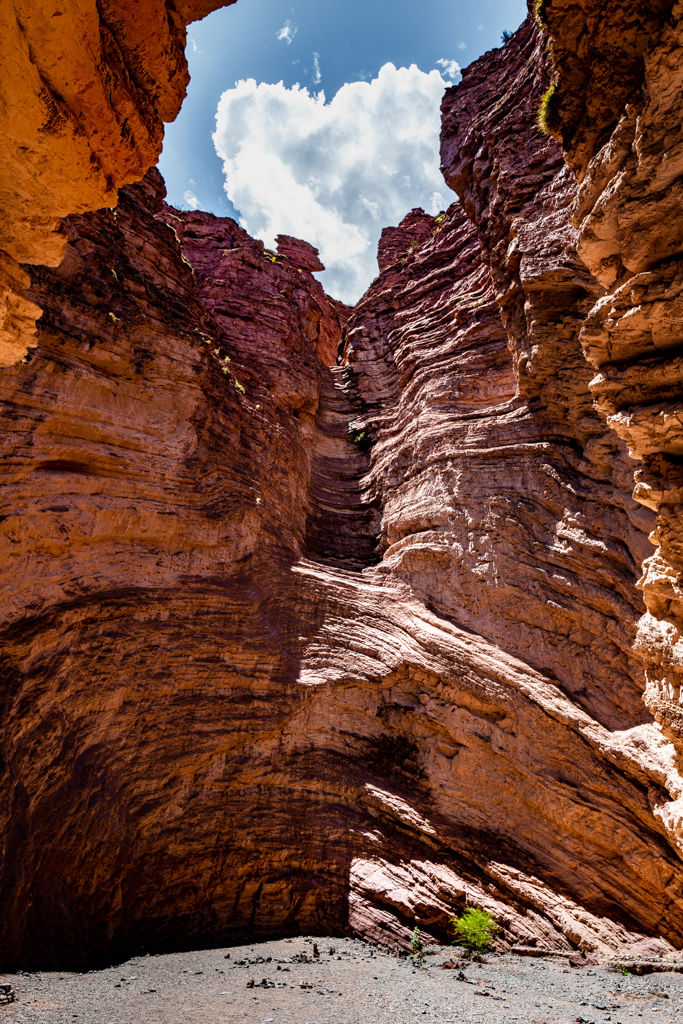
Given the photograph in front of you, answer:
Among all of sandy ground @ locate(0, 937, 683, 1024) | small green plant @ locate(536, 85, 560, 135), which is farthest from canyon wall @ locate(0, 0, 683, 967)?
small green plant @ locate(536, 85, 560, 135)

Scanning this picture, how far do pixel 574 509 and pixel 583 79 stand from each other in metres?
8.79

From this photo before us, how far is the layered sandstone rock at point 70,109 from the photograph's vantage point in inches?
153

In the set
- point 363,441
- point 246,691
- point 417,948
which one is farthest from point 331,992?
point 363,441

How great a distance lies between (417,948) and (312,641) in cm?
619

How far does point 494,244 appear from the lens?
15.8m

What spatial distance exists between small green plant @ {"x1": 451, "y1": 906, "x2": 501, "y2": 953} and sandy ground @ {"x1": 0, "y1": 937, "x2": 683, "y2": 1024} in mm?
370

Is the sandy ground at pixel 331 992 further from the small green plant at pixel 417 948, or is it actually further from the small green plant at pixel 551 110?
the small green plant at pixel 551 110

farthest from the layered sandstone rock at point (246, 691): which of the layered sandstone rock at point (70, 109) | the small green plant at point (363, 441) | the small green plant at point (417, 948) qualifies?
the layered sandstone rock at point (70, 109)

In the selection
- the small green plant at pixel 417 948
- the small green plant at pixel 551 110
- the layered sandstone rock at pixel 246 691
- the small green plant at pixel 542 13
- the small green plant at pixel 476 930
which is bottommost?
the small green plant at pixel 417 948

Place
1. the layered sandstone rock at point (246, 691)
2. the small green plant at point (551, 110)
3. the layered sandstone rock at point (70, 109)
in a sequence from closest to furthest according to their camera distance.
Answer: the layered sandstone rock at point (70, 109) < the small green plant at point (551, 110) < the layered sandstone rock at point (246, 691)

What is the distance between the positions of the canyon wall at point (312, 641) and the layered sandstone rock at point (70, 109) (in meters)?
3.42

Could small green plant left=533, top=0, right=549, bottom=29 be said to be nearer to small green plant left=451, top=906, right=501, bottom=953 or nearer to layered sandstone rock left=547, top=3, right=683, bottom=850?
layered sandstone rock left=547, top=3, right=683, bottom=850

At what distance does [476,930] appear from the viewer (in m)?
9.02

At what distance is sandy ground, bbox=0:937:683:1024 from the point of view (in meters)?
6.02
